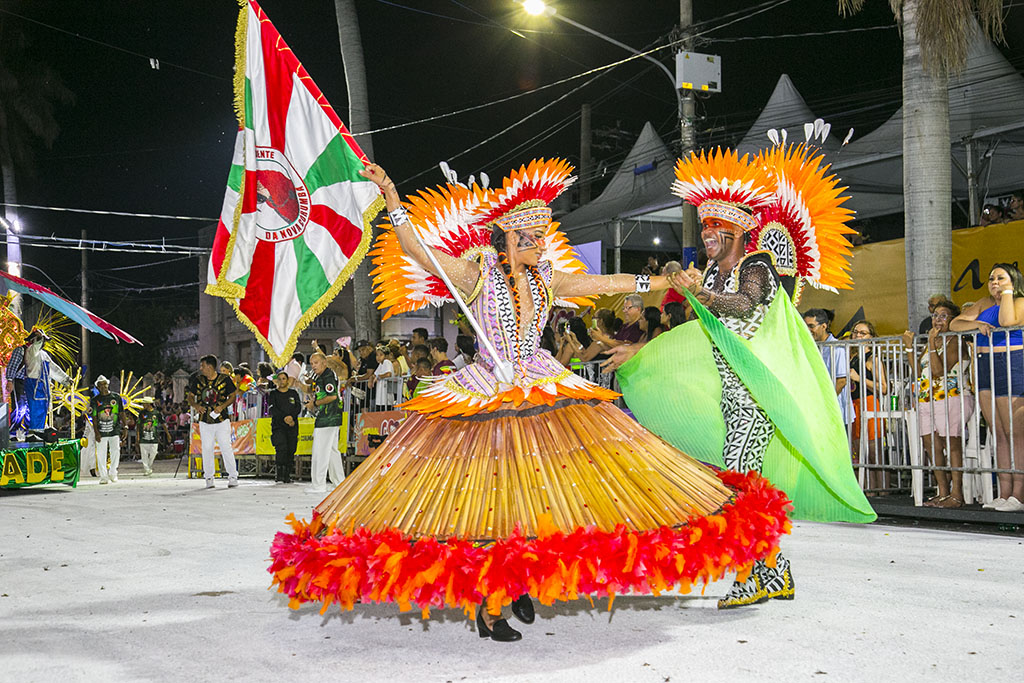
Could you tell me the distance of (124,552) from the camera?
7059 mm

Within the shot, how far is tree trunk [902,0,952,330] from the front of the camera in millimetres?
9516

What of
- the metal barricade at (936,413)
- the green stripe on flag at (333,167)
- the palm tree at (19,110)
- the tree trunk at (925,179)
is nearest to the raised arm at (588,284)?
the green stripe on flag at (333,167)

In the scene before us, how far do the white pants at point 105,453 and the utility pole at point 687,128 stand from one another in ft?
32.6

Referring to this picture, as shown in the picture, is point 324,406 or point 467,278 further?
point 324,406

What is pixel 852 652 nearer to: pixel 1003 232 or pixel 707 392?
pixel 707 392

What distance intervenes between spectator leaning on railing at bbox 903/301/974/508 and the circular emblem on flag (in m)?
5.73

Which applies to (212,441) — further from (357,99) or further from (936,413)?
(936,413)

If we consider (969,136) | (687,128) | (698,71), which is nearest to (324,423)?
(687,128)

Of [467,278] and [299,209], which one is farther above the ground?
[299,209]

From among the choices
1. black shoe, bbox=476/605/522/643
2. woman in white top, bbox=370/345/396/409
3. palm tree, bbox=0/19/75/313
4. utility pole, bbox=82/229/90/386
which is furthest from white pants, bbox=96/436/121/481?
utility pole, bbox=82/229/90/386

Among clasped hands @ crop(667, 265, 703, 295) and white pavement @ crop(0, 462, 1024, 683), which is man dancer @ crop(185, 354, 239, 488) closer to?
white pavement @ crop(0, 462, 1024, 683)

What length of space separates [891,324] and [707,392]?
24.7 ft

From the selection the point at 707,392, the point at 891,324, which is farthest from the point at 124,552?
the point at 891,324

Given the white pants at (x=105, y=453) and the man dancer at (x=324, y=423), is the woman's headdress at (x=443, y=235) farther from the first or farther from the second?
the white pants at (x=105, y=453)
